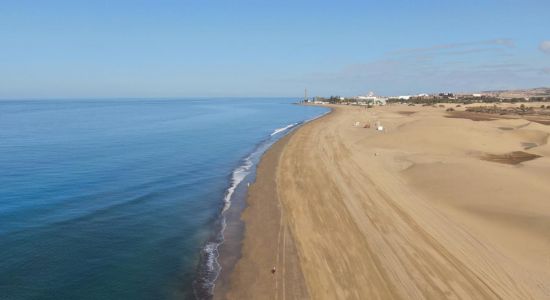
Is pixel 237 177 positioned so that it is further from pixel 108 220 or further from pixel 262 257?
pixel 262 257

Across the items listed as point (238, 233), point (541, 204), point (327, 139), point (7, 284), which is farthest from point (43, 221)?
point (327, 139)

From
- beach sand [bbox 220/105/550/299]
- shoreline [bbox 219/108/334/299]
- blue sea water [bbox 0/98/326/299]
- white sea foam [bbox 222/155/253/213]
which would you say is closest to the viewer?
beach sand [bbox 220/105/550/299]

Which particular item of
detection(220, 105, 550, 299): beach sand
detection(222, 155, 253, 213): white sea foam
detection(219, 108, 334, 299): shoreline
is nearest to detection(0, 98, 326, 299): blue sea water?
detection(222, 155, 253, 213): white sea foam

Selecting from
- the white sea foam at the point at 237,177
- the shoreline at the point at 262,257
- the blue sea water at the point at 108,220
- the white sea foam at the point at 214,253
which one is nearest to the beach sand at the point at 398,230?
the shoreline at the point at 262,257

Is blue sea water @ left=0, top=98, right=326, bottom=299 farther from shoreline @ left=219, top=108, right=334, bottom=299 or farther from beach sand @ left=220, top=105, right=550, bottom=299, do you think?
beach sand @ left=220, top=105, right=550, bottom=299

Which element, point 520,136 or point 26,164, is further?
point 520,136

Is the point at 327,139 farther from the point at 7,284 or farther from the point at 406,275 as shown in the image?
the point at 7,284

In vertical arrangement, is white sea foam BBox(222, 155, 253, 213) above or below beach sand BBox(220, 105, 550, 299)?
below
